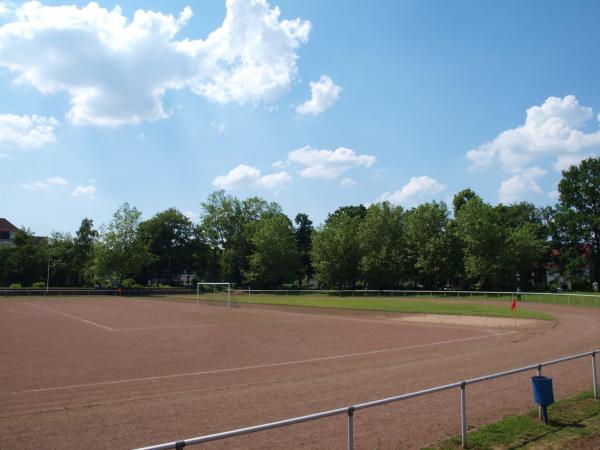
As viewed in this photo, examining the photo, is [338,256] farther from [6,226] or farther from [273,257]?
[6,226]

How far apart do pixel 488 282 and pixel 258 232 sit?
43.4 meters

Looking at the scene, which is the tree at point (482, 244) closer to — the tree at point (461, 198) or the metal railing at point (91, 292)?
the tree at point (461, 198)

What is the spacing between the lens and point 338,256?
3223 inches

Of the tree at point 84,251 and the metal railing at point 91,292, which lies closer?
the metal railing at point 91,292

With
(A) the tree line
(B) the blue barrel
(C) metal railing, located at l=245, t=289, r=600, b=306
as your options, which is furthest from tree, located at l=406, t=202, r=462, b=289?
(B) the blue barrel

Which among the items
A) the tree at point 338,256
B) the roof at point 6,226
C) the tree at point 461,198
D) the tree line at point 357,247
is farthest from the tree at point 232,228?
the roof at point 6,226

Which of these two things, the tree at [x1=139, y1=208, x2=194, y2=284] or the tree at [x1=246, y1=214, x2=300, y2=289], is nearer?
the tree at [x1=246, y1=214, x2=300, y2=289]

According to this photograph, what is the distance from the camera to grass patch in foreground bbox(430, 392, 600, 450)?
24.5 ft

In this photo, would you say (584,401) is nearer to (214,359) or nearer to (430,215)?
(214,359)

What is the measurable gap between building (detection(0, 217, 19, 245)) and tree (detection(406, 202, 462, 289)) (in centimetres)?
10372

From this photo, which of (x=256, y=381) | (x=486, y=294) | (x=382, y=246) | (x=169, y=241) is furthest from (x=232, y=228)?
(x=256, y=381)

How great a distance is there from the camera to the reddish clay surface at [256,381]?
8.58m

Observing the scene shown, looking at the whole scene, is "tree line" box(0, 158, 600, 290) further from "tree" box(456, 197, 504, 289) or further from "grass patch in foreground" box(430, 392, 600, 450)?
"grass patch in foreground" box(430, 392, 600, 450)

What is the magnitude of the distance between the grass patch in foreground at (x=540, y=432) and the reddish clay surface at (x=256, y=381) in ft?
1.84
